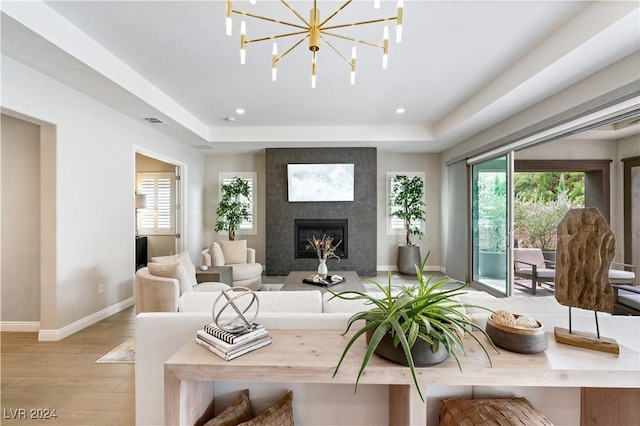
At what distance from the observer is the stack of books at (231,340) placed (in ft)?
4.01

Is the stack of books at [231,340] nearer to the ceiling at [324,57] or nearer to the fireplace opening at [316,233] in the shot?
the ceiling at [324,57]

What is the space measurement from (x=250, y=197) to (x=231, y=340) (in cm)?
565

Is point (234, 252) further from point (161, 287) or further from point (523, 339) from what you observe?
point (523, 339)

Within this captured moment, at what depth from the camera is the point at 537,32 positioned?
8.31 feet

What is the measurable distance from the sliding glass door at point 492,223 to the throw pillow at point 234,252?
13.8 feet

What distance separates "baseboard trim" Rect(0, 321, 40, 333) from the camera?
3.24m

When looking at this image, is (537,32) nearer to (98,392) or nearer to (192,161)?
(98,392)

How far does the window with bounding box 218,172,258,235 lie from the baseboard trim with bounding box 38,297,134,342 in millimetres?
2898

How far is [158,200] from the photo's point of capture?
19.9 feet

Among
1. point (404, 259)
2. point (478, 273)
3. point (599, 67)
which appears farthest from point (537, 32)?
point (404, 259)

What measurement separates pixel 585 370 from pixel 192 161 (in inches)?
257

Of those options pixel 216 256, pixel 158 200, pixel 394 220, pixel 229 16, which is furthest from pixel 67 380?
pixel 394 220

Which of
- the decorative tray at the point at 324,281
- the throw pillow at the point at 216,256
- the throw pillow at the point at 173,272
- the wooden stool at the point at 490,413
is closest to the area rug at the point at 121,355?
the throw pillow at the point at 173,272

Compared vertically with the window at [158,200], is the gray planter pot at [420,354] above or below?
below
